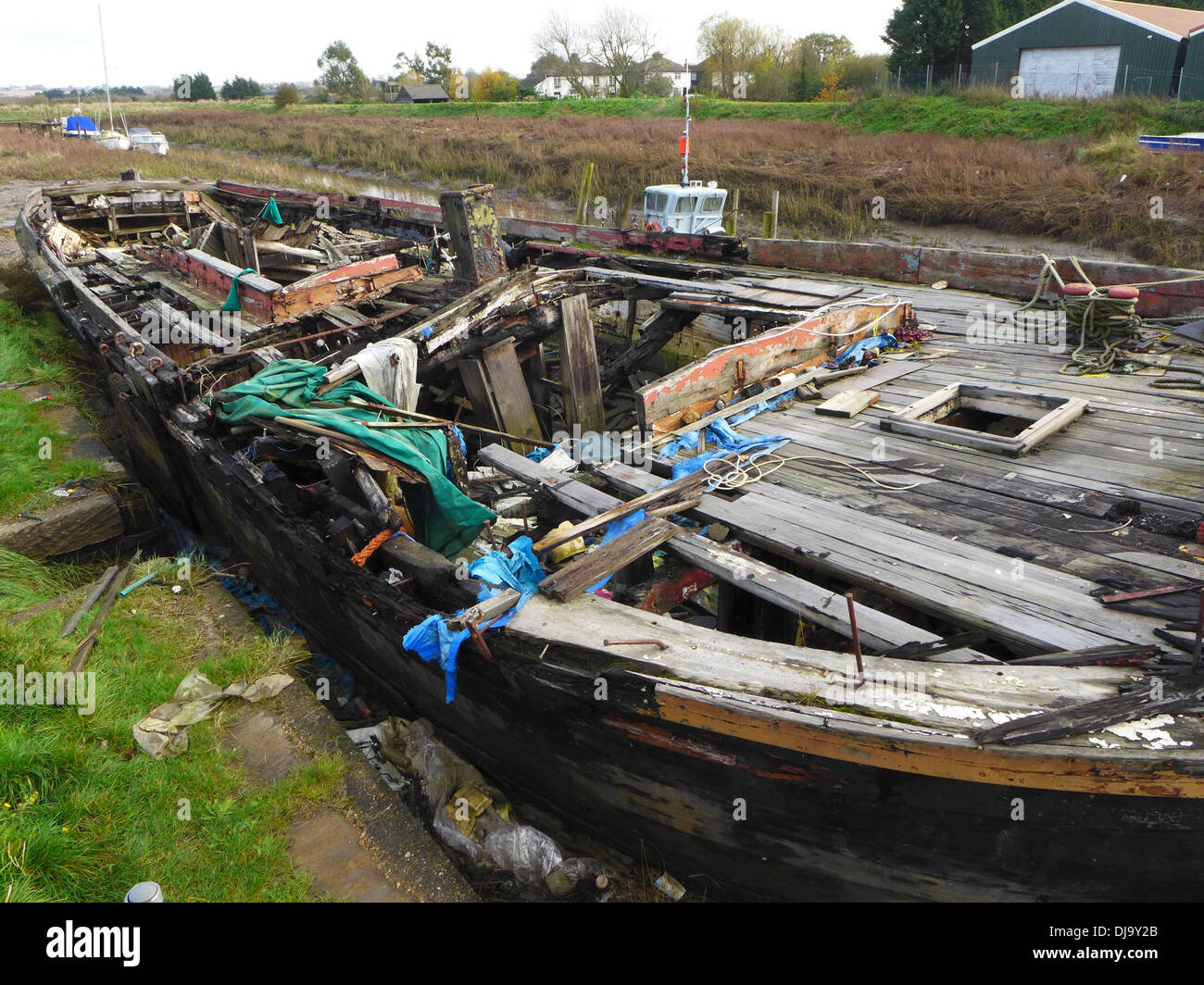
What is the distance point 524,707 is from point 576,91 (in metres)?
58.1

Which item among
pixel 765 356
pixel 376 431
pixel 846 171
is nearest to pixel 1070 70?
pixel 846 171

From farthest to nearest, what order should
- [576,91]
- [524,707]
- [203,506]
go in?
[576,91] < [203,506] < [524,707]

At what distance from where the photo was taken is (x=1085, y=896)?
279 centimetres

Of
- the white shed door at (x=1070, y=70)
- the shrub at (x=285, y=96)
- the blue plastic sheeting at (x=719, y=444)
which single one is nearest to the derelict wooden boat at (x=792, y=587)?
the blue plastic sheeting at (x=719, y=444)

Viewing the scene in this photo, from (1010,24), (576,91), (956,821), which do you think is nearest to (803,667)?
(956,821)

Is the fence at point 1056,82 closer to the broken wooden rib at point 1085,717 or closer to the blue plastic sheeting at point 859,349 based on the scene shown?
the blue plastic sheeting at point 859,349

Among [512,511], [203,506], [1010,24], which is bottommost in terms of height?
[203,506]

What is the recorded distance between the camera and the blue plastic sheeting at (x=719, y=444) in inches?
185

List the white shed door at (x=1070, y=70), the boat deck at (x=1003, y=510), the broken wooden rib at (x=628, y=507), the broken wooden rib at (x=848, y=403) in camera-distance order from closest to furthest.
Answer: the boat deck at (x=1003, y=510), the broken wooden rib at (x=628, y=507), the broken wooden rib at (x=848, y=403), the white shed door at (x=1070, y=70)

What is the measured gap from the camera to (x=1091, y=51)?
A: 94.5ft

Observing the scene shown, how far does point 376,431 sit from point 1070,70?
116ft

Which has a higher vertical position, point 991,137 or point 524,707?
point 991,137
